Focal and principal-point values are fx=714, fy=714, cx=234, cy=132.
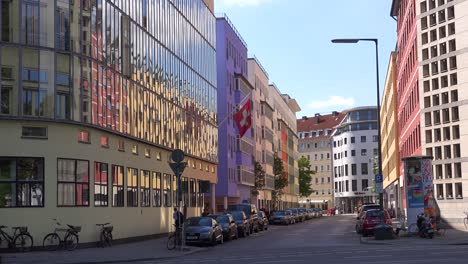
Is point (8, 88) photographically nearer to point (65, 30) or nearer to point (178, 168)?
point (65, 30)

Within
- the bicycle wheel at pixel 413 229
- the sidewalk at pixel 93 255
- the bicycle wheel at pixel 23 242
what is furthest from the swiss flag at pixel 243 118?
the bicycle wheel at pixel 23 242

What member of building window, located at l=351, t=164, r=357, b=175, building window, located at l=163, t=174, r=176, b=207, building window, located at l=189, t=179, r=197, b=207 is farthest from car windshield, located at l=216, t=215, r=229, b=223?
building window, located at l=351, t=164, r=357, b=175

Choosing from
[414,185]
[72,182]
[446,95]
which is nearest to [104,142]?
[72,182]

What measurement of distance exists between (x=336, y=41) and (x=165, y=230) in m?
17.5

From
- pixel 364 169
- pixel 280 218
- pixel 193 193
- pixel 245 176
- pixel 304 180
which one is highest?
pixel 364 169

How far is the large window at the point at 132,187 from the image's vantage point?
39188mm

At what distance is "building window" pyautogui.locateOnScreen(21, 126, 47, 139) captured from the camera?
30938 millimetres

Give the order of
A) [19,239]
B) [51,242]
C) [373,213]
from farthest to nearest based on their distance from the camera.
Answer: [373,213]
[51,242]
[19,239]

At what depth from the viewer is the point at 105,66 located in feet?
116

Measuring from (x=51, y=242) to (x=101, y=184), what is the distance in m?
4.93

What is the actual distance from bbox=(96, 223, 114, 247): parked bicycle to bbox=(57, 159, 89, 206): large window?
1567mm

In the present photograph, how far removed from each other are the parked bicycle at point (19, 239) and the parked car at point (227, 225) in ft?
39.7

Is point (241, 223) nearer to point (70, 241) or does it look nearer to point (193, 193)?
point (193, 193)

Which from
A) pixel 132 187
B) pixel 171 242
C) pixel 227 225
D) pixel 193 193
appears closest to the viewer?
pixel 171 242
